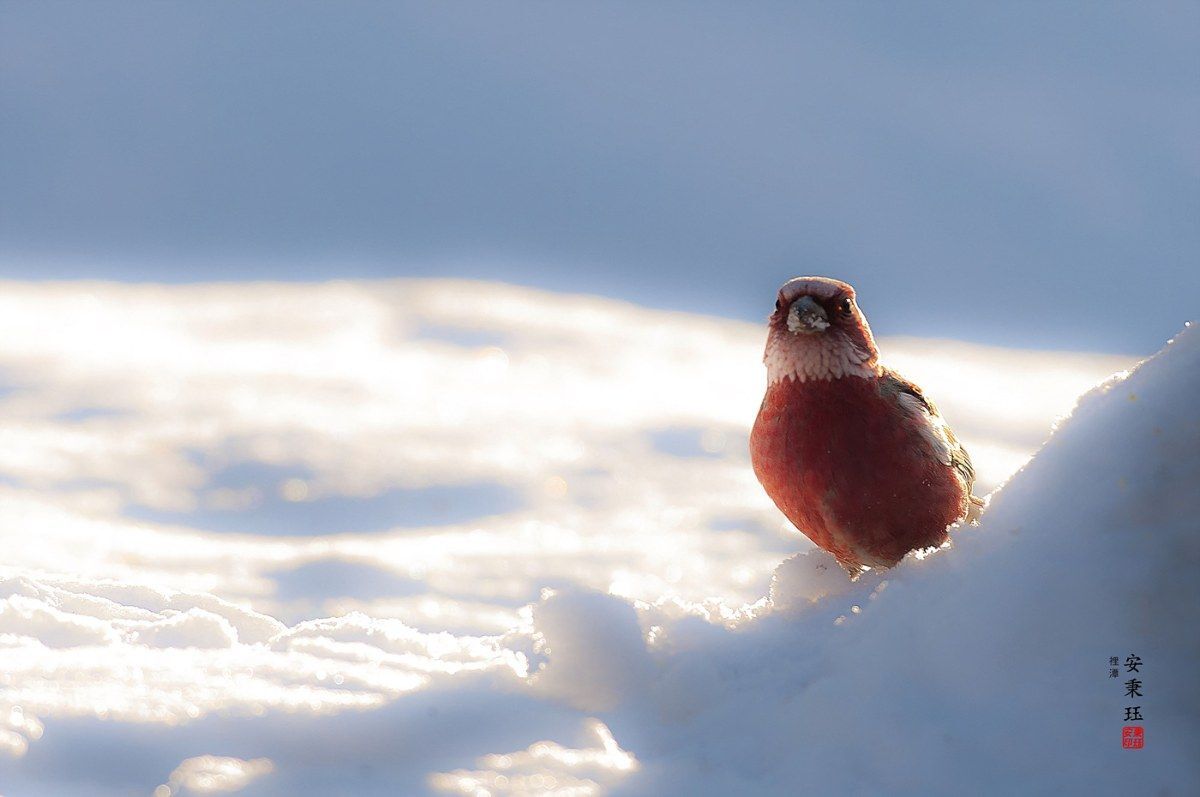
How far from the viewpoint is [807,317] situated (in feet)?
18.2

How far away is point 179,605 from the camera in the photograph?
7.36 m

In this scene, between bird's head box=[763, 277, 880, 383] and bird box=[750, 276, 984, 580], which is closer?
bird box=[750, 276, 984, 580]

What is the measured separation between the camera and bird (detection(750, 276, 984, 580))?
5383mm

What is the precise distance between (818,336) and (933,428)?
0.85 m

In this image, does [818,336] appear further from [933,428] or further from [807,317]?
[933,428]

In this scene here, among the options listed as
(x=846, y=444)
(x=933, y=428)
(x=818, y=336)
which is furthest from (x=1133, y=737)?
(x=818, y=336)

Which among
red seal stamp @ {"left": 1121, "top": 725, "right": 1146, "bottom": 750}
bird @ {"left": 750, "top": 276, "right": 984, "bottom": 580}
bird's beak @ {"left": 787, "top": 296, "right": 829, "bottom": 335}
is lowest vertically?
red seal stamp @ {"left": 1121, "top": 725, "right": 1146, "bottom": 750}

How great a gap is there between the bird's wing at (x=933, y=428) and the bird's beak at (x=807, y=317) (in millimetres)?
530

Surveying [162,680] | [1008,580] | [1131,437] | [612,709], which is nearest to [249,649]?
[162,680]

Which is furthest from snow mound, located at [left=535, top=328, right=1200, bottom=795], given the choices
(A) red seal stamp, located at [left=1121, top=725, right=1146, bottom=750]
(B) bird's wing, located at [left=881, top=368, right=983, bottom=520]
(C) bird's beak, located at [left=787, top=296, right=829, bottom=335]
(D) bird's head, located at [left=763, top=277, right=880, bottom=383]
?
(C) bird's beak, located at [left=787, top=296, right=829, bottom=335]

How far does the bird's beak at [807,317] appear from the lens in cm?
556

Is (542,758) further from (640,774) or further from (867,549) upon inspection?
(867,549)

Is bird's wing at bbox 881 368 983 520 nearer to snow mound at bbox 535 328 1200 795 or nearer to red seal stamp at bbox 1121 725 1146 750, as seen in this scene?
snow mound at bbox 535 328 1200 795

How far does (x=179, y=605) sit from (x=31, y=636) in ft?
4.56
